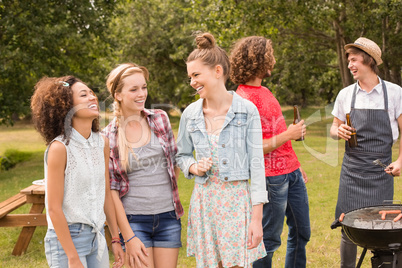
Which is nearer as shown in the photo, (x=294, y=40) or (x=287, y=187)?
(x=287, y=187)

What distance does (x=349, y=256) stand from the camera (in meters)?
4.02

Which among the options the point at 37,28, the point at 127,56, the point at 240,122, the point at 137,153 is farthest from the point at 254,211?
the point at 127,56

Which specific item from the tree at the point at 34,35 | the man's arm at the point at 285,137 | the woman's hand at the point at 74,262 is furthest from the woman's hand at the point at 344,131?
the tree at the point at 34,35

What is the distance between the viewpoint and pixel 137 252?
294 centimetres

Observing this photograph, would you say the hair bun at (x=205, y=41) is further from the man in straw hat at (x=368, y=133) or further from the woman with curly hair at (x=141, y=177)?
the man in straw hat at (x=368, y=133)

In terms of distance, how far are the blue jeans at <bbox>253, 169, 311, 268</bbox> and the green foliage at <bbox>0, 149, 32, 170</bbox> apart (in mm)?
13661

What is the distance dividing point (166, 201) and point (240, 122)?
28.7 inches

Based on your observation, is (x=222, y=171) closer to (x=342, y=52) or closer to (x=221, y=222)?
(x=221, y=222)

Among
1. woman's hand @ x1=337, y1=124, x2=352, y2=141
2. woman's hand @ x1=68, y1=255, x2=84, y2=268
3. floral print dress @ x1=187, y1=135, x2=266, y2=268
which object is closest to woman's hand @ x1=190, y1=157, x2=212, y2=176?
floral print dress @ x1=187, y1=135, x2=266, y2=268

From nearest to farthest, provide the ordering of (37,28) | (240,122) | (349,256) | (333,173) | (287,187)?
1. (240,122)
2. (287,187)
3. (349,256)
4. (333,173)
5. (37,28)

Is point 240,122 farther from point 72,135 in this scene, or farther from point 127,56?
point 127,56

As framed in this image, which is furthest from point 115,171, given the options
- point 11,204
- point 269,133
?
point 11,204

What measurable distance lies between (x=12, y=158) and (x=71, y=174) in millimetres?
15864

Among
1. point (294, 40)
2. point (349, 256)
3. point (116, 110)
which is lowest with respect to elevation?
point (349, 256)
